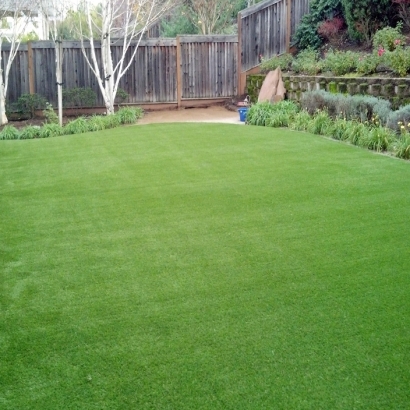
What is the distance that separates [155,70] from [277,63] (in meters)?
3.27

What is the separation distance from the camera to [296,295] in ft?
12.2

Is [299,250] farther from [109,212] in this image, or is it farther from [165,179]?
[165,179]

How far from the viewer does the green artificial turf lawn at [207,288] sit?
2.82m

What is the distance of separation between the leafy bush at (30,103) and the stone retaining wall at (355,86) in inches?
235

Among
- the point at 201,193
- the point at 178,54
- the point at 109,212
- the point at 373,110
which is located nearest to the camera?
the point at 109,212

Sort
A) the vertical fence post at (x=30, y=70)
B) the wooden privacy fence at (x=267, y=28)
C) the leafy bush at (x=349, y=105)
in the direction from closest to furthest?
the leafy bush at (x=349, y=105) < the vertical fence post at (x=30, y=70) < the wooden privacy fence at (x=267, y=28)

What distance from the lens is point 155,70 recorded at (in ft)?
49.6

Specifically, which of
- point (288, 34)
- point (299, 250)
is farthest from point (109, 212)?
point (288, 34)

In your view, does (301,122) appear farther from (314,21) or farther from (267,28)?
(314,21)

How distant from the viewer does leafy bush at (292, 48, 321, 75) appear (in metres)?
12.5

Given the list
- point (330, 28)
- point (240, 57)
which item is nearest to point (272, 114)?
point (330, 28)

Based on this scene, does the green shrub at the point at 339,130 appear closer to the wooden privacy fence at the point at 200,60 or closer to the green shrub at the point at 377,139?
the green shrub at the point at 377,139

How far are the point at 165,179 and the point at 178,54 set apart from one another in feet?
30.0

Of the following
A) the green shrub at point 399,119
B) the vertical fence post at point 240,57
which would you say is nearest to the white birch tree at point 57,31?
the vertical fence post at point 240,57
